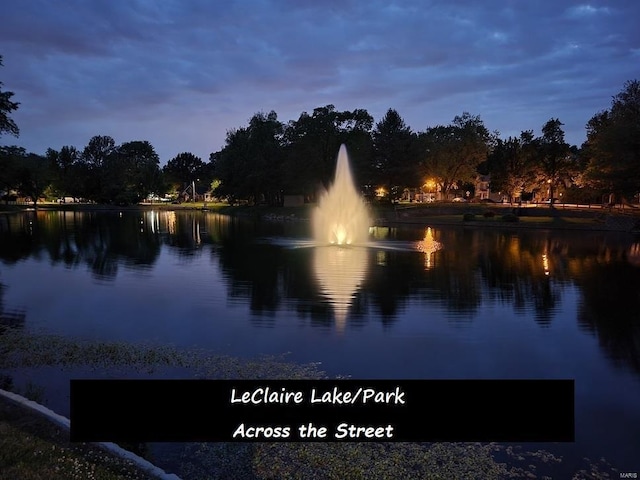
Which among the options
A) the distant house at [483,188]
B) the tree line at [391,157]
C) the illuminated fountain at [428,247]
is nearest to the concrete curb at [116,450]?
the illuminated fountain at [428,247]

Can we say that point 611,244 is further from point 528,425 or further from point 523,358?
point 528,425

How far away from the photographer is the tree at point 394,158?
262 feet

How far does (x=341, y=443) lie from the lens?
7.79 m

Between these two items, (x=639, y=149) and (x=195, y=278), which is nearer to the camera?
(x=195, y=278)

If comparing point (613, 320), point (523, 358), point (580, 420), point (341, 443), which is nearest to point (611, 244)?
point (613, 320)

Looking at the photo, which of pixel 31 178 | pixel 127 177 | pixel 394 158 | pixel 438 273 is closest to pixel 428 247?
pixel 438 273

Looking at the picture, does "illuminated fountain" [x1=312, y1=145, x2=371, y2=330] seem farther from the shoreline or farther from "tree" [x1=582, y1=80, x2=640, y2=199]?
"tree" [x1=582, y1=80, x2=640, y2=199]

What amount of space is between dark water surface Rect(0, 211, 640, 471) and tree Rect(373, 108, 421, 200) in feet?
156

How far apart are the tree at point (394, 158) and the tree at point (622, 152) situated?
28.7 meters

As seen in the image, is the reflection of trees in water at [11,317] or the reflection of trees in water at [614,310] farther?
the reflection of trees in water at [11,317]

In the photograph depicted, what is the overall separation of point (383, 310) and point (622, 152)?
157 feet

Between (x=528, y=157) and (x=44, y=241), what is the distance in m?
78.4

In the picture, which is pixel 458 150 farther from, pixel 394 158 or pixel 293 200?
pixel 293 200

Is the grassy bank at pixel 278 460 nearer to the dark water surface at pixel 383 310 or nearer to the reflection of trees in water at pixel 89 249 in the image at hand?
the dark water surface at pixel 383 310
